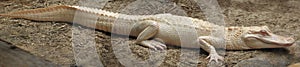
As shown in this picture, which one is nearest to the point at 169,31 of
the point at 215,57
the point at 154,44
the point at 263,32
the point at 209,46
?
the point at 154,44

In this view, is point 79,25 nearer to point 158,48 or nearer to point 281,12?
point 158,48

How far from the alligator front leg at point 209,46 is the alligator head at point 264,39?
268 millimetres

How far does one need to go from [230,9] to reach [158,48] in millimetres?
1290

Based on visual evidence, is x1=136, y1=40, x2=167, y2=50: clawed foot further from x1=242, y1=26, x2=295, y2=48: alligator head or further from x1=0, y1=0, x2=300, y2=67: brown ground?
x1=242, y1=26, x2=295, y2=48: alligator head

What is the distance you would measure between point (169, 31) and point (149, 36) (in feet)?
0.60

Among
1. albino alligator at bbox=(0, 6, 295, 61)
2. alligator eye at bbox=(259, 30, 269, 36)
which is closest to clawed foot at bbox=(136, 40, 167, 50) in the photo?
albino alligator at bbox=(0, 6, 295, 61)

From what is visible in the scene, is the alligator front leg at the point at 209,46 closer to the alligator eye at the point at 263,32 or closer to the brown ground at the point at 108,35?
the brown ground at the point at 108,35

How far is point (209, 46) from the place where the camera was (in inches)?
154

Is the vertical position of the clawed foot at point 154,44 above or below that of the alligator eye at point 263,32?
below

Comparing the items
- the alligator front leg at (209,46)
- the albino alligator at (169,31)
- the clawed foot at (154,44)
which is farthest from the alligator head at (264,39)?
the clawed foot at (154,44)

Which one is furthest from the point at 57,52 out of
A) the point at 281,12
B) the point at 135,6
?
the point at 281,12

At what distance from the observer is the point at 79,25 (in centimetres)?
432

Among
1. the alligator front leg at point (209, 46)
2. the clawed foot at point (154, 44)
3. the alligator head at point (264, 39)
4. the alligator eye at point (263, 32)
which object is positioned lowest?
the clawed foot at point (154, 44)

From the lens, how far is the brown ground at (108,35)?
3617mm
